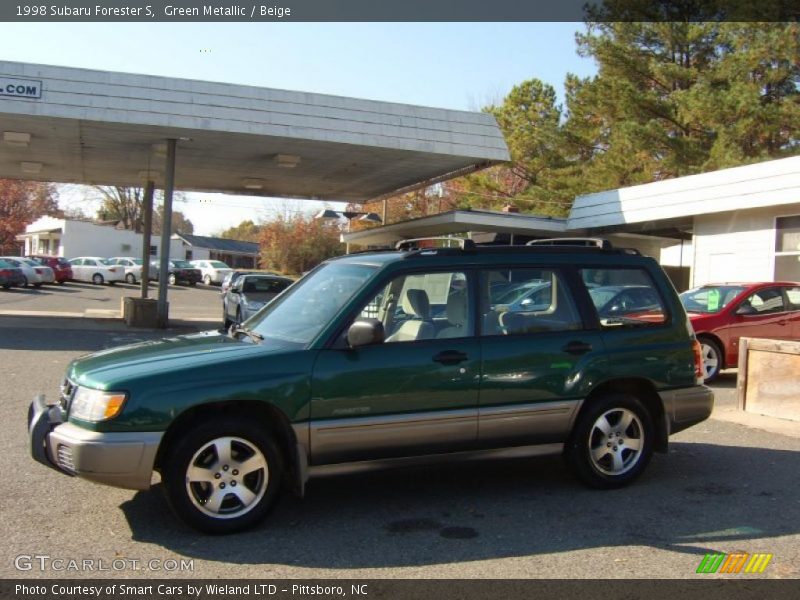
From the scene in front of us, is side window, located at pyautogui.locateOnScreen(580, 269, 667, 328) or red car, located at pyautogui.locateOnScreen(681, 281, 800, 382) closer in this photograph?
side window, located at pyautogui.locateOnScreen(580, 269, 667, 328)

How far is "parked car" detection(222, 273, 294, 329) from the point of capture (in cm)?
1588

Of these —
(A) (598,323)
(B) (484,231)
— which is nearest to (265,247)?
(B) (484,231)

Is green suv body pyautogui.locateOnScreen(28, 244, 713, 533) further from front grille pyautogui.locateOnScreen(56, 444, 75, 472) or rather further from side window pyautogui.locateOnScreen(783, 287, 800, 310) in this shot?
side window pyautogui.locateOnScreen(783, 287, 800, 310)

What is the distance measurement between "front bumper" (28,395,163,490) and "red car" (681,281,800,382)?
893cm

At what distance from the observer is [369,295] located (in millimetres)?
5004

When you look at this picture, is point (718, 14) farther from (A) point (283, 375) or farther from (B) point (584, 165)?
(A) point (283, 375)

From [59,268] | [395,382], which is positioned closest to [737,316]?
[395,382]

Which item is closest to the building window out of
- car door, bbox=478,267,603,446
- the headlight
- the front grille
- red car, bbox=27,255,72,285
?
car door, bbox=478,267,603,446

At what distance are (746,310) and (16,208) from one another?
71914 mm

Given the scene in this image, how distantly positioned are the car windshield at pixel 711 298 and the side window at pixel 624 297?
19.8ft

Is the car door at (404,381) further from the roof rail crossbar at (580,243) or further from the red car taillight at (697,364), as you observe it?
the red car taillight at (697,364)

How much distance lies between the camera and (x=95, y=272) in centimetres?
4272

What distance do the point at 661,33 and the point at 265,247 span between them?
41.5m

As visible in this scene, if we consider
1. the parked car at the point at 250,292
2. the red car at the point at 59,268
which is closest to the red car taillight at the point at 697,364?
the parked car at the point at 250,292
